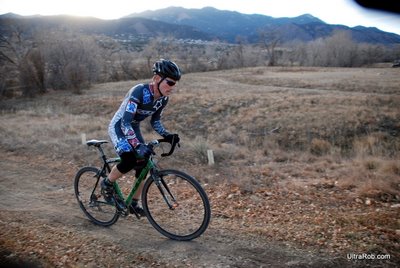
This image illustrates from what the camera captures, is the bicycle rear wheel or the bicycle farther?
the bicycle rear wheel

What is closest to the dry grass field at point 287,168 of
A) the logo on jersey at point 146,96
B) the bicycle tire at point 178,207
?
the bicycle tire at point 178,207

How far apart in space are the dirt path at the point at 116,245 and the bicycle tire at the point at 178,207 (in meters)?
A: 0.15

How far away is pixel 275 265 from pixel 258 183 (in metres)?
3.29

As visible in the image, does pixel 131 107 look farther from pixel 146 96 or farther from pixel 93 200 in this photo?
pixel 93 200

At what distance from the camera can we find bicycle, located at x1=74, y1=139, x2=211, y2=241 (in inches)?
175

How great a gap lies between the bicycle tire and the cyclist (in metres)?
0.28

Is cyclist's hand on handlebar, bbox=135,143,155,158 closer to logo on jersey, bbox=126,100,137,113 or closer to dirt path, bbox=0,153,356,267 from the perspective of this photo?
logo on jersey, bbox=126,100,137,113

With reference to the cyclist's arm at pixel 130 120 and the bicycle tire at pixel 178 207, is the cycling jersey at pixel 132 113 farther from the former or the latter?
the bicycle tire at pixel 178 207

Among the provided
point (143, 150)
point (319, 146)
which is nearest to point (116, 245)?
point (143, 150)

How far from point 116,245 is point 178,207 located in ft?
3.53

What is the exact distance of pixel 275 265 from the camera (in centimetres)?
390

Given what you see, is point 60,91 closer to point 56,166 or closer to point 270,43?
point 56,166

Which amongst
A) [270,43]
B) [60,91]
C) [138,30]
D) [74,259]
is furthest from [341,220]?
[138,30]

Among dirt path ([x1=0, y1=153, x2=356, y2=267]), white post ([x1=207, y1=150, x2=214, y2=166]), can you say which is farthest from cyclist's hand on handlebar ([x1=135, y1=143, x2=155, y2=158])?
white post ([x1=207, y1=150, x2=214, y2=166])
